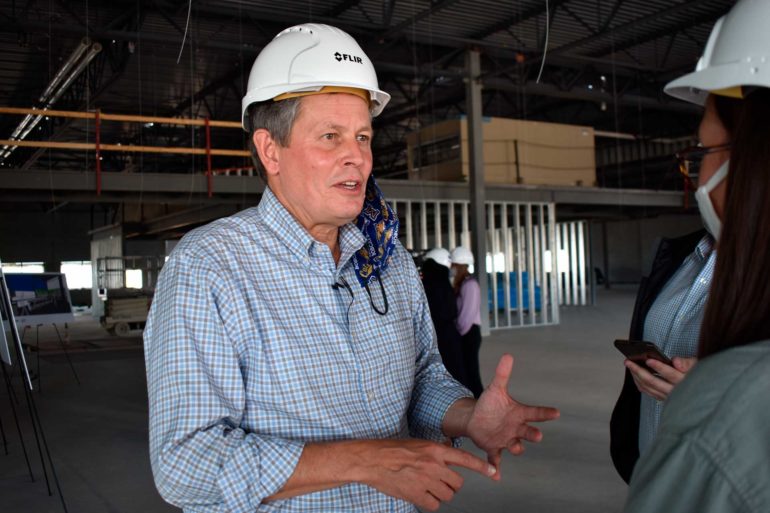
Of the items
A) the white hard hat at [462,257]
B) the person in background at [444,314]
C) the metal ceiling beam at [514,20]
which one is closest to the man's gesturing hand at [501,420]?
the person in background at [444,314]

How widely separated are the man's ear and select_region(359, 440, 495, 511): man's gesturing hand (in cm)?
86

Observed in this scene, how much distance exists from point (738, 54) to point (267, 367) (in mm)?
1142

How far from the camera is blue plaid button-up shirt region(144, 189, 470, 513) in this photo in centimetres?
142

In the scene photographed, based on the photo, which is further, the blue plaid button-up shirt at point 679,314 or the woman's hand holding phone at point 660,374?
the blue plaid button-up shirt at point 679,314

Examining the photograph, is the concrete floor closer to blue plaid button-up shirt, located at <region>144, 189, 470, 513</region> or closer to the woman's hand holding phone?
the woman's hand holding phone

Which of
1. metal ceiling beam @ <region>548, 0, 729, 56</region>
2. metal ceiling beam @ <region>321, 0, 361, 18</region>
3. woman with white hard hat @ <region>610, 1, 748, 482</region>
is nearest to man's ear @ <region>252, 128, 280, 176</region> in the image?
woman with white hard hat @ <region>610, 1, 748, 482</region>

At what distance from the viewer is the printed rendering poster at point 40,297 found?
1076 cm

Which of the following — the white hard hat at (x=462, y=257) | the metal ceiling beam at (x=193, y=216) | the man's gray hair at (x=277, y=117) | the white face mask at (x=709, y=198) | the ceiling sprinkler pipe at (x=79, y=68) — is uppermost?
the ceiling sprinkler pipe at (x=79, y=68)

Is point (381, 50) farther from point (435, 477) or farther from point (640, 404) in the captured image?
point (435, 477)

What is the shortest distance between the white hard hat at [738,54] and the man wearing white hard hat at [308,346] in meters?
0.85

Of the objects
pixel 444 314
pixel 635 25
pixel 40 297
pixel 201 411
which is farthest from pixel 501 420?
pixel 635 25

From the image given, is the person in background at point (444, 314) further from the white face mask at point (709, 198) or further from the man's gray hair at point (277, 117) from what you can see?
the white face mask at point (709, 198)

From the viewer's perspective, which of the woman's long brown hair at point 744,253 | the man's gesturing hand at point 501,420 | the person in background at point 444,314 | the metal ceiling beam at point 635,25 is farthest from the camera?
the metal ceiling beam at point 635,25

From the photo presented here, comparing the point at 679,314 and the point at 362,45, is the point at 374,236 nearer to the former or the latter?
the point at 679,314
